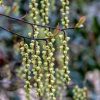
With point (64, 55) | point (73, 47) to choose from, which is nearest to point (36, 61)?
point (64, 55)

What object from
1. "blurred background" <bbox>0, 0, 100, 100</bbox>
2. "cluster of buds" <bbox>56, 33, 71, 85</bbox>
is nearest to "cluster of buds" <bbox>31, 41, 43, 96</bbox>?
"cluster of buds" <bbox>56, 33, 71, 85</bbox>

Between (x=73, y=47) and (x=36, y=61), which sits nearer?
(x=36, y=61)

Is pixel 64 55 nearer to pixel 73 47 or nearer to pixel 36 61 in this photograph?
pixel 36 61

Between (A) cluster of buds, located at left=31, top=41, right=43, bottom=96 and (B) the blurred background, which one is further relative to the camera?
(B) the blurred background

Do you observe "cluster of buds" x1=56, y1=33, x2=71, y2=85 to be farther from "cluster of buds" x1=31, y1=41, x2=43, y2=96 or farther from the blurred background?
the blurred background

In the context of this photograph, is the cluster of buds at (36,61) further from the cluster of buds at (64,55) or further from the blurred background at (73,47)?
the blurred background at (73,47)

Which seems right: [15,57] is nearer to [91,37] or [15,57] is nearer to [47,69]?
[91,37]

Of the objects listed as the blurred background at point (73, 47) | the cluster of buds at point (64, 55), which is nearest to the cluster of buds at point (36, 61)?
the cluster of buds at point (64, 55)

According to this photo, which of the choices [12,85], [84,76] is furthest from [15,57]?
[84,76]
